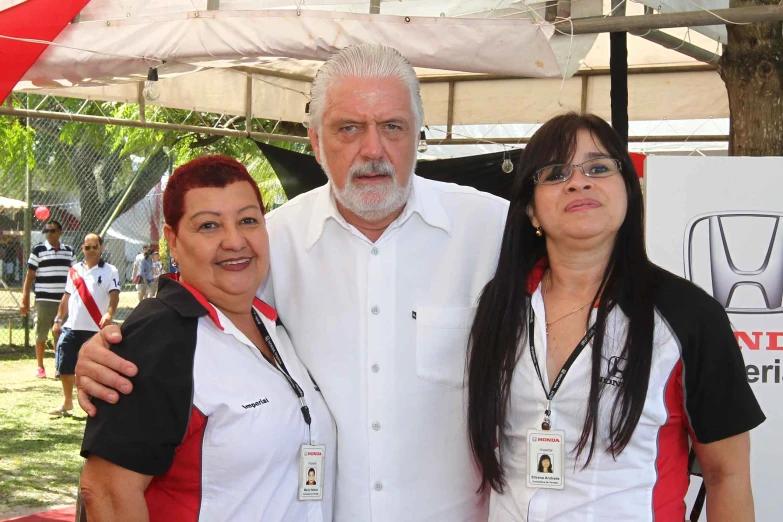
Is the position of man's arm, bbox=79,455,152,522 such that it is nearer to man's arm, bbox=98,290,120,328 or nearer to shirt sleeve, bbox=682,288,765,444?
shirt sleeve, bbox=682,288,765,444

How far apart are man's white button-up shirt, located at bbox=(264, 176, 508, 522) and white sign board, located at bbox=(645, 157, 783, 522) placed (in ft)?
3.15

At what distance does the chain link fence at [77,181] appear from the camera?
1478cm

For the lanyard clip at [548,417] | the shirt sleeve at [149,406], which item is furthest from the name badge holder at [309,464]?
the lanyard clip at [548,417]

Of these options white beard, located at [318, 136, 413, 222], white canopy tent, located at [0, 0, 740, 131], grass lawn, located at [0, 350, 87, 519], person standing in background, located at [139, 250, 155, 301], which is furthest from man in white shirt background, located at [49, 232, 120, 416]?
person standing in background, located at [139, 250, 155, 301]

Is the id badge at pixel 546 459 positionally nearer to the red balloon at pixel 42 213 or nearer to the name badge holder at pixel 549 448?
the name badge holder at pixel 549 448

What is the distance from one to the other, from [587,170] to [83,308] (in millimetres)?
7833

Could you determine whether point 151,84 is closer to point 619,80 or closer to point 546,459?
point 619,80

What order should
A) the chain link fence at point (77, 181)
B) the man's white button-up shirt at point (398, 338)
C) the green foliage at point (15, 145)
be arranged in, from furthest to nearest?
1. the chain link fence at point (77, 181)
2. the green foliage at point (15, 145)
3. the man's white button-up shirt at point (398, 338)

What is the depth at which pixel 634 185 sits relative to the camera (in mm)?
2018

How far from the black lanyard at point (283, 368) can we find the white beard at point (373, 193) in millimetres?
395

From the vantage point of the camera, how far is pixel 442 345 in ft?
7.33

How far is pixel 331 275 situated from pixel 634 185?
858mm

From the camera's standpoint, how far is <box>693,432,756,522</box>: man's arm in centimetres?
188

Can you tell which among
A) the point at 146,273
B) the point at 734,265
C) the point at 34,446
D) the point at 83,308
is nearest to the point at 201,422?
the point at 734,265
